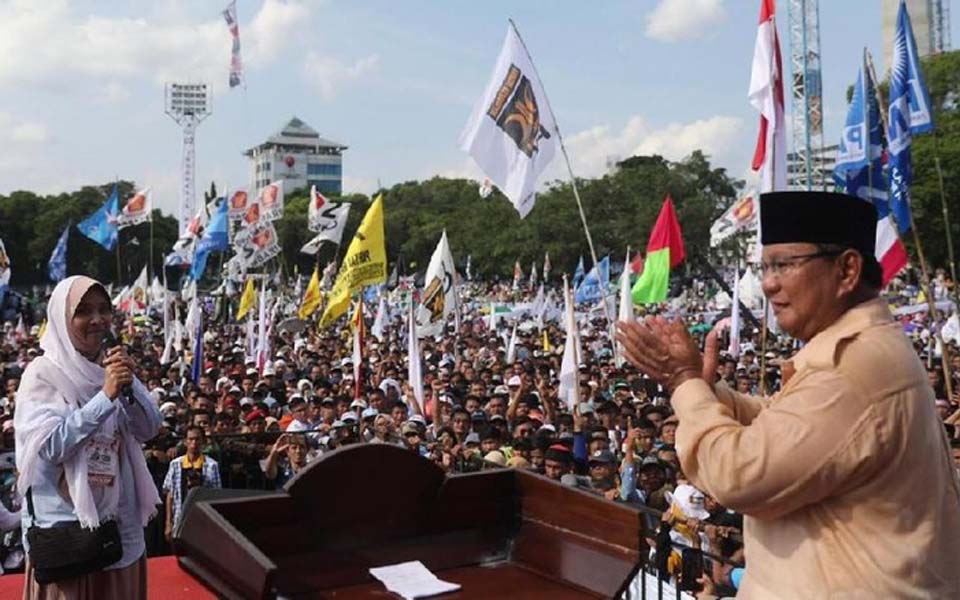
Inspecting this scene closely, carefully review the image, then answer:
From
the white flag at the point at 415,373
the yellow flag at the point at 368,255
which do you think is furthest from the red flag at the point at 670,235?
the white flag at the point at 415,373

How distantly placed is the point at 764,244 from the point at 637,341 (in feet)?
1.17

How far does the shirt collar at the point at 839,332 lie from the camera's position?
2.01m

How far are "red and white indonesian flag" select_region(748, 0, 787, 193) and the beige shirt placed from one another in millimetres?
7898

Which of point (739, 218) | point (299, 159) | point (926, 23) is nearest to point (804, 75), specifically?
point (926, 23)

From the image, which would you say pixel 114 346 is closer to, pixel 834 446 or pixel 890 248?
pixel 834 446

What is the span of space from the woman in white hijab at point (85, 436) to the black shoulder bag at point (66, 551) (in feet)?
0.13

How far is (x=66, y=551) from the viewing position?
3363 mm

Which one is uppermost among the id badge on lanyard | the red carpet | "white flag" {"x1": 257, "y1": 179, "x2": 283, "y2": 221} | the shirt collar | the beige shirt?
"white flag" {"x1": 257, "y1": 179, "x2": 283, "y2": 221}

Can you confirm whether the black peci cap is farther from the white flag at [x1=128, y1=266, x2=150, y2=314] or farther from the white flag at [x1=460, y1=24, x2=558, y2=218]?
the white flag at [x1=128, y1=266, x2=150, y2=314]

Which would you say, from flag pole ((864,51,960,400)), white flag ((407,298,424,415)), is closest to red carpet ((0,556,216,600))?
white flag ((407,298,424,415))

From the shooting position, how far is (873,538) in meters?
1.94

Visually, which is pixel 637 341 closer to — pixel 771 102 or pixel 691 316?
pixel 771 102

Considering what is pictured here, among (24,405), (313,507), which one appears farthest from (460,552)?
(24,405)

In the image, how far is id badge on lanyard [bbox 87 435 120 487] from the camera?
138 inches
